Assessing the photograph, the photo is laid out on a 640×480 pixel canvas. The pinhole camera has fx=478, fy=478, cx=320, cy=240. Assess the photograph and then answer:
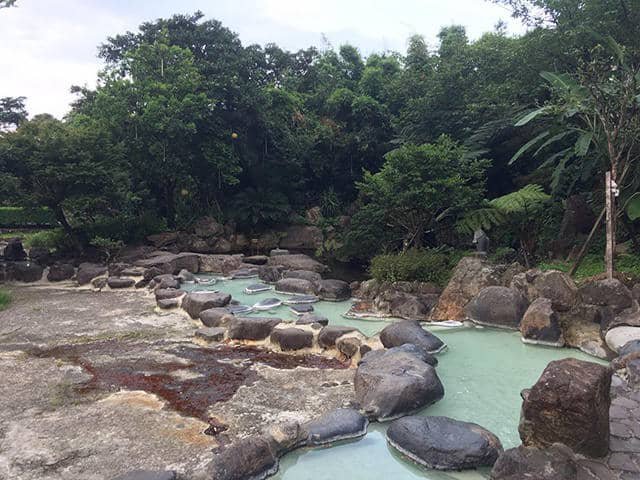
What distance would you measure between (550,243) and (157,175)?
1530 cm

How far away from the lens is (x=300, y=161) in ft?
76.6

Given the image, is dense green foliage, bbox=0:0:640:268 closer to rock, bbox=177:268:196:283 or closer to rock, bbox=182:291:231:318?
rock, bbox=177:268:196:283

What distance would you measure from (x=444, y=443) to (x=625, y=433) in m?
1.46

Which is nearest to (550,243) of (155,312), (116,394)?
(155,312)

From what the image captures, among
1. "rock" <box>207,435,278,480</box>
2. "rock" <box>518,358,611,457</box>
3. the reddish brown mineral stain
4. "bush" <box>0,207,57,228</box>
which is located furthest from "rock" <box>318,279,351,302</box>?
"bush" <box>0,207,57,228</box>

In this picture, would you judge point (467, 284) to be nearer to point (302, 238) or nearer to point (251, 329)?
point (251, 329)

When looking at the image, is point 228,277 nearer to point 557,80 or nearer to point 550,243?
point 550,243

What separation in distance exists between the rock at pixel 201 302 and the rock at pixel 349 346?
327 cm

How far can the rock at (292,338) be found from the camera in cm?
760

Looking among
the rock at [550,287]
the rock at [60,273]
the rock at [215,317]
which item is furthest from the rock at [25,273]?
the rock at [550,287]

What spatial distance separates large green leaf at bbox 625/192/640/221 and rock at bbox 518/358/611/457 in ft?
20.1

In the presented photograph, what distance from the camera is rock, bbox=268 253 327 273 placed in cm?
1554

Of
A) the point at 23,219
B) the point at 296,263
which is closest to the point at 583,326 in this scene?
the point at 296,263

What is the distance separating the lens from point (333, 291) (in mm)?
11898
